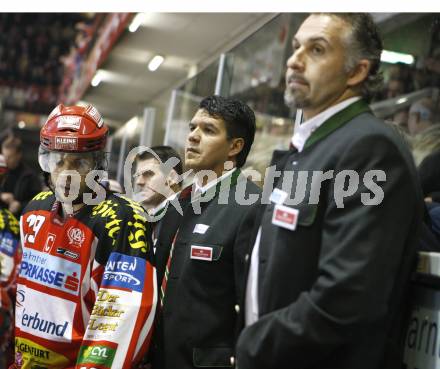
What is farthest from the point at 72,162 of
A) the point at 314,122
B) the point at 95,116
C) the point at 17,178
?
the point at 17,178

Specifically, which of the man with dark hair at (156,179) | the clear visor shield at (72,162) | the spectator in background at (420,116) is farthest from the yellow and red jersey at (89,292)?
the spectator in background at (420,116)

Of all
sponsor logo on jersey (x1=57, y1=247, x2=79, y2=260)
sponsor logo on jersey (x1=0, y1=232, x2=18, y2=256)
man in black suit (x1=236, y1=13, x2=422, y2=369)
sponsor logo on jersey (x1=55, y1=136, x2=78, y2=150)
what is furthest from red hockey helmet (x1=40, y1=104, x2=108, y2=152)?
sponsor logo on jersey (x1=0, y1=232, x2=18, y2=256)

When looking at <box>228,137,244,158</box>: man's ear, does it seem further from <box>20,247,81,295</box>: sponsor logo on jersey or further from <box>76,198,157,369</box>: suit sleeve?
<box>20,247,81,295</box>: sponsor logo on jersey

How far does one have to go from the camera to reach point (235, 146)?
2920mm

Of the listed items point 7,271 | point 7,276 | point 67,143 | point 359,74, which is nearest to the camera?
point 359,74

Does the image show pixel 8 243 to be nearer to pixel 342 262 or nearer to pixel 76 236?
pixel 76 236

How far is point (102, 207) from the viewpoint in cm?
266

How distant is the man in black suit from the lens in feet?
5.46

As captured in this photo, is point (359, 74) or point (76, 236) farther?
point (76, 236)

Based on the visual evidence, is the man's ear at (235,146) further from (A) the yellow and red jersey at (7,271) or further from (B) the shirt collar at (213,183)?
(A) the yellow and red jersey at (7,271)

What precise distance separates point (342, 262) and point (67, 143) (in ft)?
4.31

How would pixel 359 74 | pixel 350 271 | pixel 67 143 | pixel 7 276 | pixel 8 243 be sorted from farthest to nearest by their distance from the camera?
pixel 8 243
pixel 7 276
pixel 67 143
pixel 359 74
pixel 350 271
